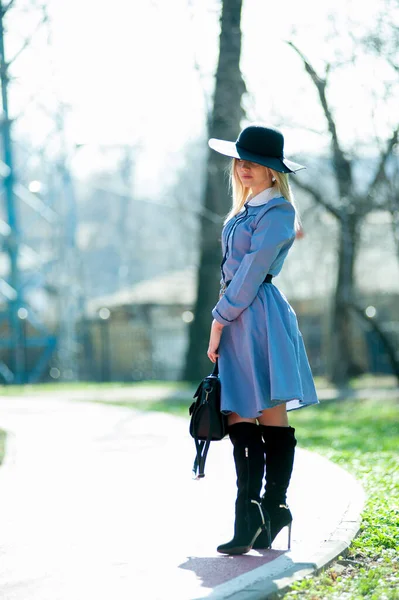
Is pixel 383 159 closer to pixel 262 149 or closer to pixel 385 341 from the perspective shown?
pixel 385 341

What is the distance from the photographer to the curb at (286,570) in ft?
12.8

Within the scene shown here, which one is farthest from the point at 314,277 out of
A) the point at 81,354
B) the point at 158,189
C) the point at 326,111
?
the point at 326,111

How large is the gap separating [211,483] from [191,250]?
122ft

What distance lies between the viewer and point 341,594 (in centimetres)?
403

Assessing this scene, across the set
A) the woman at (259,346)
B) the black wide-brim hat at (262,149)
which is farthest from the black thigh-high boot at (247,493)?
the black wide-brim hat at (262,149)

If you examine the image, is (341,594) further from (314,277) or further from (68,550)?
(314,277)

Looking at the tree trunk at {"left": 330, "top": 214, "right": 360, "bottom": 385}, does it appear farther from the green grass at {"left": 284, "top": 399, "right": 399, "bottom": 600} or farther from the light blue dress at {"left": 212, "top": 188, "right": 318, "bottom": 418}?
the light blue dress at {"left": 212, "top": 188, "right": 318, "bottom": 418}

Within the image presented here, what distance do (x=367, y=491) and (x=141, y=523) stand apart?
176 cm

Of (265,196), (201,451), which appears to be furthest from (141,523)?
(265,196)

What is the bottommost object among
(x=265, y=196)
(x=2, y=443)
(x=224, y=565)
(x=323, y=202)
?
(x=2, y=443)

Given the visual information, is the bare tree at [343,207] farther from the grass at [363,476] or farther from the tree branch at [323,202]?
the grass at [363,476]

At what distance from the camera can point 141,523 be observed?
17.7ft

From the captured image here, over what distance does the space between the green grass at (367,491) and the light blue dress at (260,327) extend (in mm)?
794

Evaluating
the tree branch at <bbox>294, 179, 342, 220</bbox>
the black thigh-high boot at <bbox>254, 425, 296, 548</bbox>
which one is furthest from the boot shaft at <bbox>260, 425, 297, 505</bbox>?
the tree branch at <bbox>294, 179, 342, 220</bbox>
